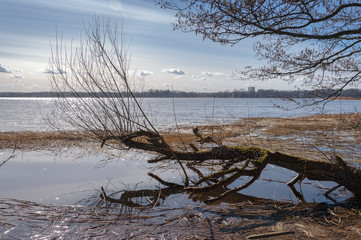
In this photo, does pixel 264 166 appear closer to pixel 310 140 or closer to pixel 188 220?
pixel 188 220

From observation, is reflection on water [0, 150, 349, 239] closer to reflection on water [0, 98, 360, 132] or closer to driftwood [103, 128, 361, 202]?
driftwood [103, 128, 361, 202]

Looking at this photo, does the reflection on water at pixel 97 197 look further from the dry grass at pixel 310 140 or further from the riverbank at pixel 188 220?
the dry grass at pixel 310 140

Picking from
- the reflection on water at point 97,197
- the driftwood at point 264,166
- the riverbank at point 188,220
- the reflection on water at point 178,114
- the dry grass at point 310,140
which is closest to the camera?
the riverbank at point 188,220

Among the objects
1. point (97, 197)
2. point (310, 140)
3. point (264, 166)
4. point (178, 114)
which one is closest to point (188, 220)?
point (264, 166)

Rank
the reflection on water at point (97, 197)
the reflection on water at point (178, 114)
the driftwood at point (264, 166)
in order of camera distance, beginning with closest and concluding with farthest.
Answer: the reflection on water at point (97, 197)
the driftwood at point (264, 166)
the reflection on water at point (178, 114)

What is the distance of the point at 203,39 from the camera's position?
7023 mm

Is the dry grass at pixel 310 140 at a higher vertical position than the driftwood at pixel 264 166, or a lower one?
lower

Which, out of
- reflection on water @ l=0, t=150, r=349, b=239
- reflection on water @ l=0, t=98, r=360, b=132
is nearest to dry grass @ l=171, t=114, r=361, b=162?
reflection on water @ l=0, t=98, r=360, b=132

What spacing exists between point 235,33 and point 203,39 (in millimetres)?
750

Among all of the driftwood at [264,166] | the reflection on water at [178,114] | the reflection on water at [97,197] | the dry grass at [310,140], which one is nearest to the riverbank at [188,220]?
the reflection on water at [97,197]

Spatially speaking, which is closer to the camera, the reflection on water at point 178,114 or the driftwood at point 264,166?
the driftwood at point 264,166

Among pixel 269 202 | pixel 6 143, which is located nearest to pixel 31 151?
pixel 6 143

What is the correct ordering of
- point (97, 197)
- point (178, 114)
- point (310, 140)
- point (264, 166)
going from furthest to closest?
point (178, 114) → point (310, 140) → point (97, 197) → point (264, 166)

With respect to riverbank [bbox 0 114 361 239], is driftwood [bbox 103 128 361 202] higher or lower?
higher
